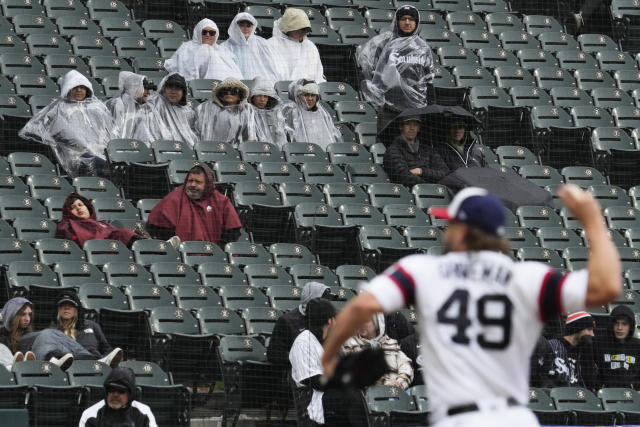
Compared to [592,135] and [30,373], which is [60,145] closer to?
[30,373]

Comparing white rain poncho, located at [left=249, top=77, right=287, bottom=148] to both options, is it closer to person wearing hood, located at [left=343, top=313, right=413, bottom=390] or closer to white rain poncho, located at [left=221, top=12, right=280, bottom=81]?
white rain poncho, located at [left=221, top=12, right=280, bottom=81]

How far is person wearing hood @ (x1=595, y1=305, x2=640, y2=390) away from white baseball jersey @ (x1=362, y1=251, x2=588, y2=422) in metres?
7.36

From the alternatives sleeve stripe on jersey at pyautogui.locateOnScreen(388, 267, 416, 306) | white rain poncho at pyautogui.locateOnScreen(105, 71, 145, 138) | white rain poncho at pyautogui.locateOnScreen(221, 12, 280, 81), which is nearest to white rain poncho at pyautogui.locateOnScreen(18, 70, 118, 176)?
white rain poncho at pyautogui.locateOnScreen(105, 71, 145, 138)

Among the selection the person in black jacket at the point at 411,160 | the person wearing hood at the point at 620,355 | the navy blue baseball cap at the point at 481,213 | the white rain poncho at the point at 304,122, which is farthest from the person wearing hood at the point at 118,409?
the white rain poncho at the point at 304,122

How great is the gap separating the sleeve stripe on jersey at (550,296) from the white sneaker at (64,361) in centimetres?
601

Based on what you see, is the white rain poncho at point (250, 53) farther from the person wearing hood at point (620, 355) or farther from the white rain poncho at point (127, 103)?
the person wearing hood at point (620, 355)

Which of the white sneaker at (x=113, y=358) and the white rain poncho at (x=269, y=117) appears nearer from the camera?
the white sneaker at (x=113, y=358)

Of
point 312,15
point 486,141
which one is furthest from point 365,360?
point 312,15

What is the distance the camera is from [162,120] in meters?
13.9

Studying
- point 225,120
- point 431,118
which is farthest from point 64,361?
point 431,118

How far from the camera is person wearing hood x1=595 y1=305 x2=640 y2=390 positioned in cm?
1198

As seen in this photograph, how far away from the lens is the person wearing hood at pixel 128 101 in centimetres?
1374

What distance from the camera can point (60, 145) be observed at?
1338 centimetres

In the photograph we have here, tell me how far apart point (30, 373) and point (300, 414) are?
1.85 metres
